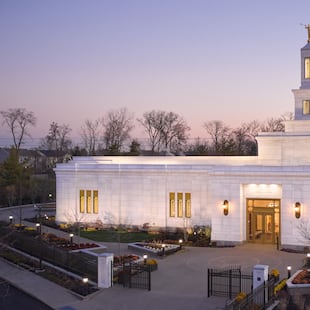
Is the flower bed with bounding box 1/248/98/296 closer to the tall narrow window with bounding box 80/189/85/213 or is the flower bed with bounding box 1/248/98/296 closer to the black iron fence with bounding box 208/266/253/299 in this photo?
the black iron fence with bounding box 208/266/253/299

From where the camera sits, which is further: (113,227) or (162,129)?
(162,129)

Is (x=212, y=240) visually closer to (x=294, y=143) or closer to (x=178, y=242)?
A: (x=178, y=242)

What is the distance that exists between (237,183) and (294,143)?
19.2 ft

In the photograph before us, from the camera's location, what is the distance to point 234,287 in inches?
765

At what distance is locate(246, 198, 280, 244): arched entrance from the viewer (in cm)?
2939

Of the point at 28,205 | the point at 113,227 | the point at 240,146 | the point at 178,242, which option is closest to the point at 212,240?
the point at 178,242

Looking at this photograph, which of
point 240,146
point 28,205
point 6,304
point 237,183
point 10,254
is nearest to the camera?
point 6,304

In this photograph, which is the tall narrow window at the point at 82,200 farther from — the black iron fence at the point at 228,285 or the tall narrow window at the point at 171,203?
the black iron fence at the point at 228,285

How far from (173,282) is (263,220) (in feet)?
34.5

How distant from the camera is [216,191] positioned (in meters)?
Answer: 29.9

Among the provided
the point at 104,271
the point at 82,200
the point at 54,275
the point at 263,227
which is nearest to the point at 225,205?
the point at 263,227

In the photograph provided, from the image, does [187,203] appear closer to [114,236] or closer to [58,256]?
[114,236]

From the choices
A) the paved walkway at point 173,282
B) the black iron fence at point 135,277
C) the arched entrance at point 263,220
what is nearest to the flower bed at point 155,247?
the paved walkway at point 173,282

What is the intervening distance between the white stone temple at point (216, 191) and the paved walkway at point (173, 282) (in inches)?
71.4
